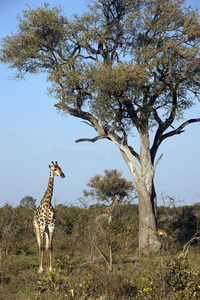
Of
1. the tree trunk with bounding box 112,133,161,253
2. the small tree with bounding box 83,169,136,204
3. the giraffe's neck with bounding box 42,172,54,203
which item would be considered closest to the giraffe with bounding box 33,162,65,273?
the giraffe's neck with bounding box 42,172,54,203

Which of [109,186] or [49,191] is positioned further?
[109,186]

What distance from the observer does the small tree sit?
47.9 m

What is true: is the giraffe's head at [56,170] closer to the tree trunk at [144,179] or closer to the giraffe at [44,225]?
the giraffe at [44,225]

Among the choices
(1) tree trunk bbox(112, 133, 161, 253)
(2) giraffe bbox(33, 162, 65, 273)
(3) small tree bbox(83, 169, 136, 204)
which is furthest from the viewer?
(3) small tree bbox(83, 169, 136, 204)

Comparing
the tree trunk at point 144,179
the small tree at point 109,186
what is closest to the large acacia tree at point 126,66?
the tree trunk at point 144,179

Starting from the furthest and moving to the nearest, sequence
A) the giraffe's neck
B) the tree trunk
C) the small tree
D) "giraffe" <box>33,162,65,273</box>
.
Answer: the small tree < the tree trunk < the giraffe's neck < "giraffe" <box>33,162,65,273</box>

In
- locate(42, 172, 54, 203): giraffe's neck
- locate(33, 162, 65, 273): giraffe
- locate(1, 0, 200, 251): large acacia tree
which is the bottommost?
locate(33, 162, 65, 273): giraffe

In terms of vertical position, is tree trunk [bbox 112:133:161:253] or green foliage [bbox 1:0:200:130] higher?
green foliage [bbox 1:0:200:130]

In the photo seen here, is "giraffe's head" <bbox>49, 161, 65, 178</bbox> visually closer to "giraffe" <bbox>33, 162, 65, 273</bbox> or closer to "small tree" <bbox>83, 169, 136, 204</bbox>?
"giraffe" <bbox>33, 162, 65, 273</bbox>

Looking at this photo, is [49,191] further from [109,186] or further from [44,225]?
[109,186]

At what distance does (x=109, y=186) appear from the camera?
48.7 metres

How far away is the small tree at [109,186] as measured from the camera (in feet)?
157

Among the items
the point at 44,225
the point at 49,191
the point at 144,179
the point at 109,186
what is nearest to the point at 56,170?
the point at 49,191

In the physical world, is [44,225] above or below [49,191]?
below
